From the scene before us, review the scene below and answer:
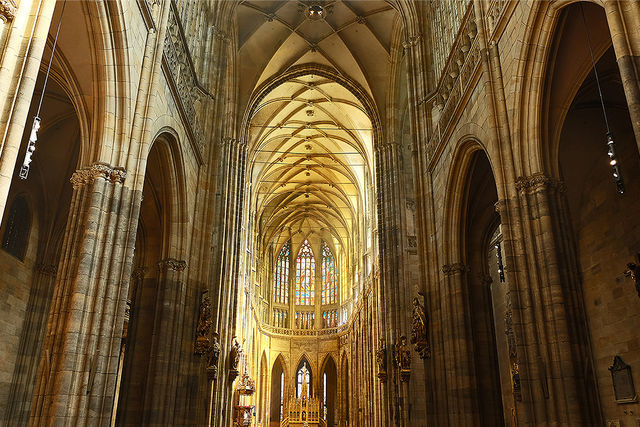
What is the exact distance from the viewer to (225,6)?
64.4ft

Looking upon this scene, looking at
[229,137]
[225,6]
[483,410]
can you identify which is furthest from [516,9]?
[229,137]

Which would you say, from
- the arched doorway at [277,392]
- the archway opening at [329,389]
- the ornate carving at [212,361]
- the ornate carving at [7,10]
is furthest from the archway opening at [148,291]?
the archway opening at [329,389]

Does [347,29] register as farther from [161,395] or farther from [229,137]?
[161,395]

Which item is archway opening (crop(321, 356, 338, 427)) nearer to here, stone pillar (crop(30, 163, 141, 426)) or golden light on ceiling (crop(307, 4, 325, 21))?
golden light on ceiling (crop(307, 4, 325, 21))

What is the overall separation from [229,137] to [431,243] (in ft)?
34.9

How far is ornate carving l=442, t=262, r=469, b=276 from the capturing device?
46.4 ft

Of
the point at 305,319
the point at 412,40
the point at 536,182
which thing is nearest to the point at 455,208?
the point at 536,182

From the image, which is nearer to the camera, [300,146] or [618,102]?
[618,102]

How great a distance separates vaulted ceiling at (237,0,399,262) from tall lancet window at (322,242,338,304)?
522 centimetres

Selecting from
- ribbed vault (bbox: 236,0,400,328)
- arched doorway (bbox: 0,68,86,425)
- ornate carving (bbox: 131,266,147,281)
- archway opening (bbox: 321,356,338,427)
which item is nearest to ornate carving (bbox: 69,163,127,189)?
arched doorway (bbox: 0,68,86,425)

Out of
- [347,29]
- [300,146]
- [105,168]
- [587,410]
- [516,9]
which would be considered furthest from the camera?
[300,146]

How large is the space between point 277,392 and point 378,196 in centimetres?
2882

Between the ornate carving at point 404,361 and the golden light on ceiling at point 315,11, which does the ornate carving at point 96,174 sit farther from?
the golden light on ceiling at point 315,11

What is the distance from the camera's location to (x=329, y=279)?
49156 millimetres
